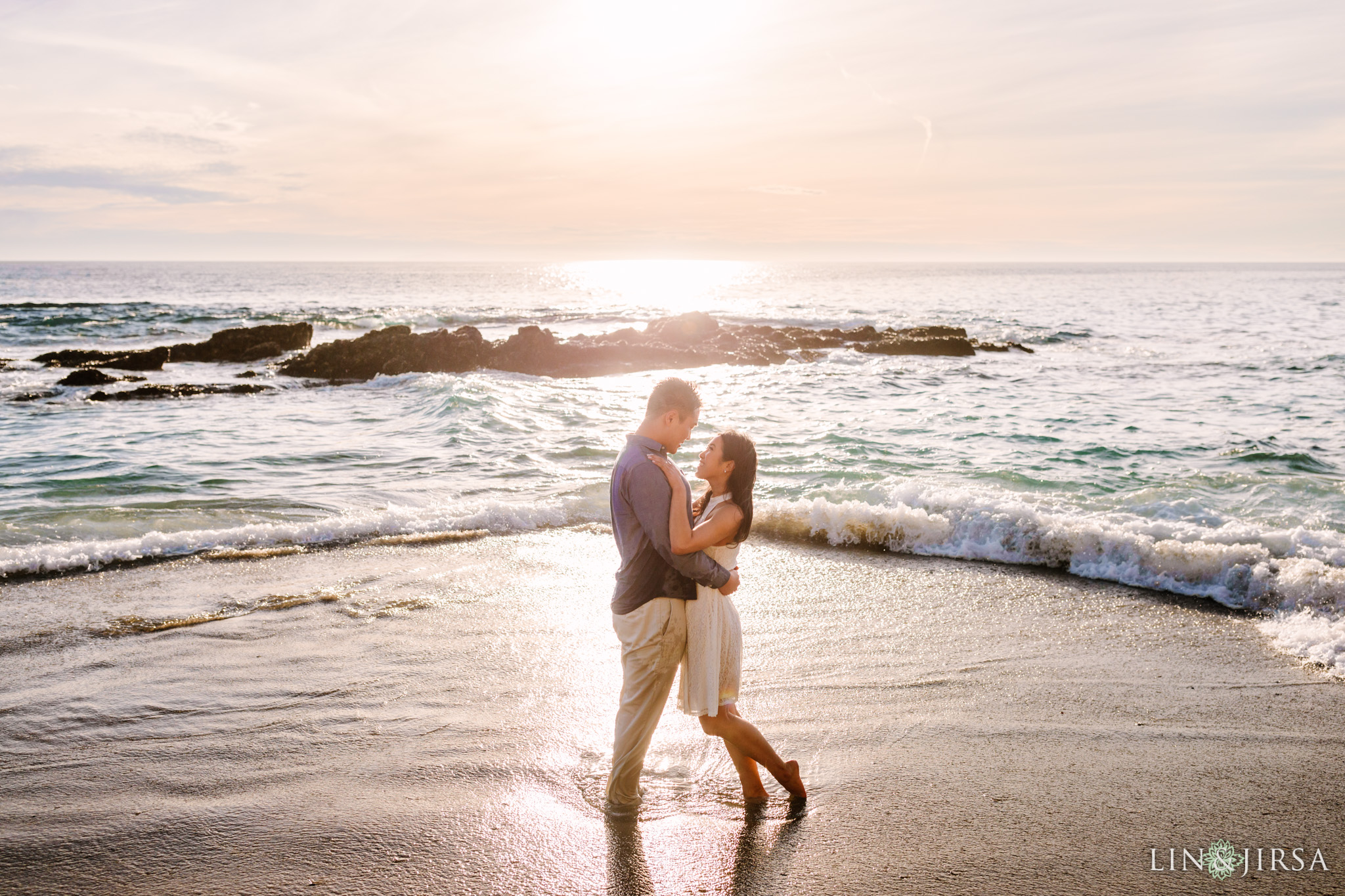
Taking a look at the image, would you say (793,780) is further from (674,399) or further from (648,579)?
(674,399)

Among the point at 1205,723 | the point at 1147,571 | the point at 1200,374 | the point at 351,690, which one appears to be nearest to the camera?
the point at 1205,723

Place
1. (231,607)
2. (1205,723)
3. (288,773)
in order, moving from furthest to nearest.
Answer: (231,607) → (1205,723) → (288,773)

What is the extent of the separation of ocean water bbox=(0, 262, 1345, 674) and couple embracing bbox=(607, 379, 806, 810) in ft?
14.6

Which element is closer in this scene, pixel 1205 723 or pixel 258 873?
pixel 258 873

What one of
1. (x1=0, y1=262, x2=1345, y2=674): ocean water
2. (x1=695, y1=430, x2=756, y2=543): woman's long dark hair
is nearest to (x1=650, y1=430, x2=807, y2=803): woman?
(x1=695, y1=430, x2=756, y2=543): woman's long dark hair

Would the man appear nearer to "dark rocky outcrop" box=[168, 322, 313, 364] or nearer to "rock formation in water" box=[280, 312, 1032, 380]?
"rock formation in water" box=[280, 312, 1032, 380]

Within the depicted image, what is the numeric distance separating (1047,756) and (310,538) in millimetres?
7009

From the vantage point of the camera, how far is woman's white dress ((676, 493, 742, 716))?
3.70 m

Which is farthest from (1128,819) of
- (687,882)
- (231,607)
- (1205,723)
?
(231,607)

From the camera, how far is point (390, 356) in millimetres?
23172

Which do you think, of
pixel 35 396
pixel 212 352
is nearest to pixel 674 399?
pixel 35 396

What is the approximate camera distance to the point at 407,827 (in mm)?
3750

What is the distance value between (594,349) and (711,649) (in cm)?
2199

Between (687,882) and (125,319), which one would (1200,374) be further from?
(125,319)
